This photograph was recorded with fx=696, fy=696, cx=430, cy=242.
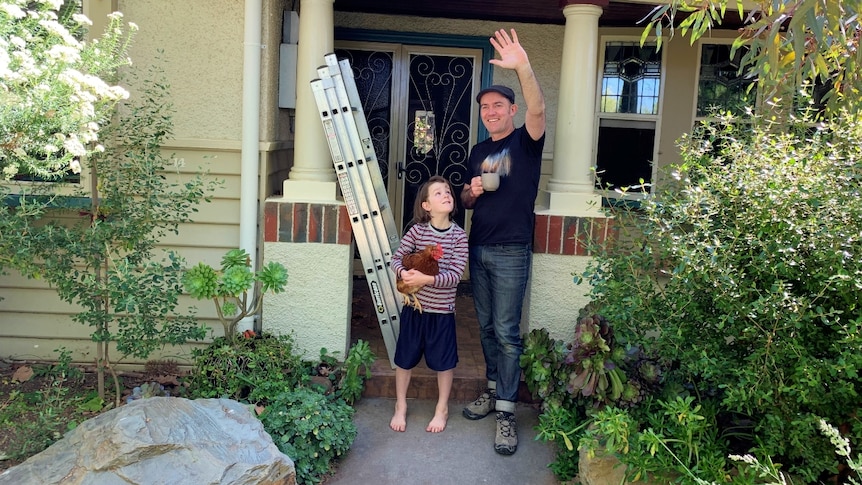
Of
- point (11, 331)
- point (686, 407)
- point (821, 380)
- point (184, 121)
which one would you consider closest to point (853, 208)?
point (821, 380)

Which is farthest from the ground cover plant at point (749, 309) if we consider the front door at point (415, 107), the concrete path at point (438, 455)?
the front door at point (415, 107)

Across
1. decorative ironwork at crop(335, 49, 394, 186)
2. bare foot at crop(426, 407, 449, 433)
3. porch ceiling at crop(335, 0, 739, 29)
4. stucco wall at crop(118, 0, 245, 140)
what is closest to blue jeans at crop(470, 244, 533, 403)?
bare foot at crop(426, 407, 449, 433)

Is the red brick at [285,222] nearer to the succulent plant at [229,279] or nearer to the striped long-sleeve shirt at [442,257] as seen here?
the succulent plant at [229,279]

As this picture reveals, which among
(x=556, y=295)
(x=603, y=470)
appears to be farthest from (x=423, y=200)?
(x=603, y=470)

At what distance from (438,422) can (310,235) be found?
141cm

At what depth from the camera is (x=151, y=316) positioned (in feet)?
12.7

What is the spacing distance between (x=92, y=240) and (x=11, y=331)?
1.75 metres

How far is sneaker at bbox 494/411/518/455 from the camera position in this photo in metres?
3.87

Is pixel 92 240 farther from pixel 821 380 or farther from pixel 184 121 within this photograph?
pixel 821 380

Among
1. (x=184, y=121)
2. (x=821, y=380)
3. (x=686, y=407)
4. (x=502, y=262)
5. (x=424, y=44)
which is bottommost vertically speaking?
(x=686, y=407)

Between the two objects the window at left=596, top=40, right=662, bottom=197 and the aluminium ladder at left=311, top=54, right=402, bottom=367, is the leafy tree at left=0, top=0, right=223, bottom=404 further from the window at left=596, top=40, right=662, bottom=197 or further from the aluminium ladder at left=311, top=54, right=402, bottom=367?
the window at left=596, top=40, right=662, bottom=197

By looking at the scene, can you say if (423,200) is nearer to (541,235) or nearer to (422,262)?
(422,262)

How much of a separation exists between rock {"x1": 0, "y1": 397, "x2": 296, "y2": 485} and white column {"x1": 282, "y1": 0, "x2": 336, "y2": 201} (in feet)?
5.42

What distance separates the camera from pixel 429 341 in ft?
13.1
